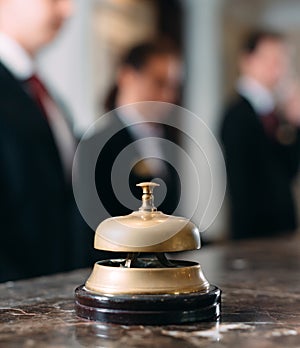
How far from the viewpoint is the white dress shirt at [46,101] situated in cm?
303

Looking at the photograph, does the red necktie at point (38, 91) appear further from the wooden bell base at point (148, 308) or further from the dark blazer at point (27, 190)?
the wooden bell base at point (148, 308)

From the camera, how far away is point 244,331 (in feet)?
3.41

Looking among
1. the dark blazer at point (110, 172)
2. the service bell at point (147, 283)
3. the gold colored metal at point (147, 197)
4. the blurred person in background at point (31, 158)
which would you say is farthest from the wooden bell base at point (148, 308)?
the blurred person in background at point (31, 158)

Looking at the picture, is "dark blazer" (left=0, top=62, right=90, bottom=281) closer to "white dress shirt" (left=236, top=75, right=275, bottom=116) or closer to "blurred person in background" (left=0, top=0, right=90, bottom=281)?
"blurred person in background" (left=0, top=0, right=90, bottom=281)

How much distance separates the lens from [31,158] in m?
2.73

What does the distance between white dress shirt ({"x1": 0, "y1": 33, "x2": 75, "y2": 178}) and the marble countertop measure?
4.58 ft

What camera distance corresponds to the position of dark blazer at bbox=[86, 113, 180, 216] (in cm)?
273

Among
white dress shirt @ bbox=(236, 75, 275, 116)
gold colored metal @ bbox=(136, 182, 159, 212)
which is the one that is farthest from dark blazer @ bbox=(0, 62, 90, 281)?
white dress shirt @ bbox=(236, 75, 275, 116)

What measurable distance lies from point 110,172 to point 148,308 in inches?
68.9

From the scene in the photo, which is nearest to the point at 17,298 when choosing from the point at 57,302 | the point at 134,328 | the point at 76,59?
the point at 57,302

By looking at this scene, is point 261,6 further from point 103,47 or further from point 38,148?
point 38,148

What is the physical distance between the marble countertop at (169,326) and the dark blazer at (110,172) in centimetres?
102

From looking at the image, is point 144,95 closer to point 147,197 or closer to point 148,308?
point 147,197

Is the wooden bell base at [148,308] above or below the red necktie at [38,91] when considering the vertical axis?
below
